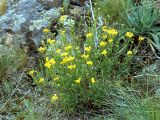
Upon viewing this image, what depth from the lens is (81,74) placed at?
303 centimetres

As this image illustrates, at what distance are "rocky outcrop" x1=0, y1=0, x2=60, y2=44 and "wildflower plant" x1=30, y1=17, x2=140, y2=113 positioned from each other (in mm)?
846

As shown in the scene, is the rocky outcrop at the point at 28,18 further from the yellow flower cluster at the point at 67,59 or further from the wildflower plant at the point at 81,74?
the yellow flower cluster at the point at 67,59

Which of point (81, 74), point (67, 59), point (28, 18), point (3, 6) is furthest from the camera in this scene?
point (3, 6)

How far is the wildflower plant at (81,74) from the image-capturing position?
2988mm

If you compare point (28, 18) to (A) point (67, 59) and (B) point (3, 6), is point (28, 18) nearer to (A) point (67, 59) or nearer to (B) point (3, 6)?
(B) point (3, 6)

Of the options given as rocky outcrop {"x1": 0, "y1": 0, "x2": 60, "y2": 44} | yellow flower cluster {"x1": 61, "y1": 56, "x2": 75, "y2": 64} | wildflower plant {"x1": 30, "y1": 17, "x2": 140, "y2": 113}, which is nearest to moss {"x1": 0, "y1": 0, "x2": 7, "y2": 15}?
rocky outcrop {"x1": 0, "y1": 0, "x2": 60, "y2": 44}

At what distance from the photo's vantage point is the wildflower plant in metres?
2.99

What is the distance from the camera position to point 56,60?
305 centimetres

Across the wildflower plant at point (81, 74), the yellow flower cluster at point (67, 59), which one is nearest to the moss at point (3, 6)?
the wildflower plant at point (81, 74)

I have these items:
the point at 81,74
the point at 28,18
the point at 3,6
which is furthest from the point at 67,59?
the point at 3,6

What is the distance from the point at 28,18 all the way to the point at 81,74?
4.52ft

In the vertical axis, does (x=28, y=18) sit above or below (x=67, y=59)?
below

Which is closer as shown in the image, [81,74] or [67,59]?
[67,59]

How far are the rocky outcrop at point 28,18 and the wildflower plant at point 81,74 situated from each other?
2.77 feet
